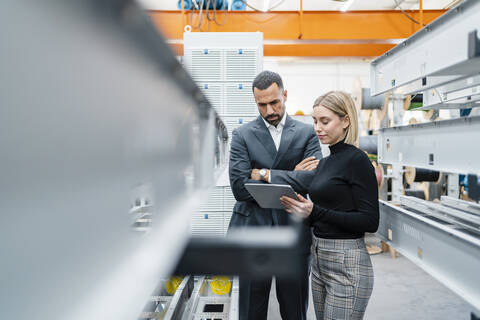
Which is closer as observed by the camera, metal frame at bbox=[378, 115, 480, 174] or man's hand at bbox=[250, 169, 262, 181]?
metal frame at bbox=[378, 115, 480, 174]

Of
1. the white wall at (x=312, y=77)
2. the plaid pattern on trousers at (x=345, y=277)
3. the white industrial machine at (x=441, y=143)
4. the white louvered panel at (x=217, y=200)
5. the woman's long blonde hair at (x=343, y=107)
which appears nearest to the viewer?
the white industrial machine at (x=441, y=143)

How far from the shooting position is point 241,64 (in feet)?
7.85

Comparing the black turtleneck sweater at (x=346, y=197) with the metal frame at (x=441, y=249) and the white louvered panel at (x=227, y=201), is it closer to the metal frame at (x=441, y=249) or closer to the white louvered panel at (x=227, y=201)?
the metal frame at (x=441, y=249)

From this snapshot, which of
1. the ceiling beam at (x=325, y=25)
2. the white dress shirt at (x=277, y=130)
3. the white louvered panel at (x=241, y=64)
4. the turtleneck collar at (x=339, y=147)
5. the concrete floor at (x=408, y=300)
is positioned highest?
the ceiling beam at (x=325, y=25)

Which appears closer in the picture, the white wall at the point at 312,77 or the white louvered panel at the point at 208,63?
the white louvered panel at the point at 208,63

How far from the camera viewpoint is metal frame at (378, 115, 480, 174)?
1.34 metres

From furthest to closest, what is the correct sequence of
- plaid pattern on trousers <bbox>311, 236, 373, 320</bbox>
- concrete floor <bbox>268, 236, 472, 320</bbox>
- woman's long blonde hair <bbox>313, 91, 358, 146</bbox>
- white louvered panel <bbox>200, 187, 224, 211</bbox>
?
white louvered panel <bbox>200, 187, 224, 211</bbox>
concrete floor <bbox>268, 236, 472, 320</bbox>
woman's long blonde hair <bbox>313, 91, 358, 146</bbox>
plaid pattern on trousers <bbox>311, 236, 373, 320</bbox>

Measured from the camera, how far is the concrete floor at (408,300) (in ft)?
7.68

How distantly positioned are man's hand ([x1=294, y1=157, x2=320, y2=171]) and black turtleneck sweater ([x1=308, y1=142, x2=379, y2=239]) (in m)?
0.14

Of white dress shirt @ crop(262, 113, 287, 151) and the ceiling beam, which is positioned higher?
the ceiling beam

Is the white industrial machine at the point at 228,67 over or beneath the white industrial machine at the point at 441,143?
over

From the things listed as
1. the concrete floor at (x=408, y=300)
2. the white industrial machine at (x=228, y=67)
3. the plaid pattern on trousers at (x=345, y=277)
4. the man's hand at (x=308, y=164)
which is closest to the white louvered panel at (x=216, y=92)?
the white industrial machine at (x=228, y=67)

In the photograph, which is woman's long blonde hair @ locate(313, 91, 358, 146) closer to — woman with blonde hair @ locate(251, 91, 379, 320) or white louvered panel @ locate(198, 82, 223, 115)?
woman with blonde hair @ locate(251, 91, 379, 320)

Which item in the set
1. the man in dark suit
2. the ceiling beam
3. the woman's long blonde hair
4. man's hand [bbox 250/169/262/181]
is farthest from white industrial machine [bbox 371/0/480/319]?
the ceiling beam
